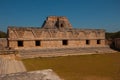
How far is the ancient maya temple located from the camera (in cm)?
2202

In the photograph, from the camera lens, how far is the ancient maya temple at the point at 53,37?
22.0 meters

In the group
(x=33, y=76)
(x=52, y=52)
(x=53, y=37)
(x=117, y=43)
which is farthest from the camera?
(x=117, y=43)

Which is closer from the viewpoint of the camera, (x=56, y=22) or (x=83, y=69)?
(x=83, y=69)

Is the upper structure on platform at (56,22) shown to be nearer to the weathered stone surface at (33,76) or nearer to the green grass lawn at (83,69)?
the green grass lawn at (83,69)

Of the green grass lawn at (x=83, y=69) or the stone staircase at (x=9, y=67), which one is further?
the stone staircase at (x=9, y=67)

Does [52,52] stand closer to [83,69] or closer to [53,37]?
[53,37]

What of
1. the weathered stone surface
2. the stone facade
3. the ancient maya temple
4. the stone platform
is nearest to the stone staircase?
the stone platform

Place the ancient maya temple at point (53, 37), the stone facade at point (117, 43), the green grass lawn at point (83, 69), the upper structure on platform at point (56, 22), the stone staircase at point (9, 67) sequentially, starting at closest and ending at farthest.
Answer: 1. the green grass lawn at point (83, 69)
2. the stone staircase at point (9, 67)
3. the ancient maya temple at point (53, 37)
4. the stone facade at point (117, 43)
5. the upper structure on platform at point (56, 22)

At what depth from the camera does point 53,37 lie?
78.5 ft

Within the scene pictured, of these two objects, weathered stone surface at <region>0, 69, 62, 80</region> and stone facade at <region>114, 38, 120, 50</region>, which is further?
stone facade at <region>114, 38, 120, 50</region>

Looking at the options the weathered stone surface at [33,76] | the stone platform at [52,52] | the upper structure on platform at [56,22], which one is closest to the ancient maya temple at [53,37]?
the upper structure on platform at [56,22]

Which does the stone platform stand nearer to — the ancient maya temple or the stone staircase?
the ancient maya temple

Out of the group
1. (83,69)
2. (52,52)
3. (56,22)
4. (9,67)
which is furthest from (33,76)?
(56,22)

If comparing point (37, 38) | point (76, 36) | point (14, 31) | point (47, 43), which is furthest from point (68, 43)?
point (14, 31)
